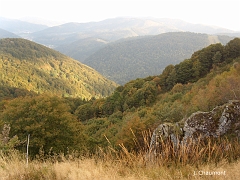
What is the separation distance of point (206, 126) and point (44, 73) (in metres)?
162

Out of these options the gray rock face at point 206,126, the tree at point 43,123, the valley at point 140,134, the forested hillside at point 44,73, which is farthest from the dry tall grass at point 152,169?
the forested hillside at point 44,73

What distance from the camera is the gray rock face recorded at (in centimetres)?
600

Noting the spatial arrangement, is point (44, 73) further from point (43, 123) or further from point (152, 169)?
point (152, 169)

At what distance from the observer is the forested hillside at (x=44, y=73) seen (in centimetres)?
13088

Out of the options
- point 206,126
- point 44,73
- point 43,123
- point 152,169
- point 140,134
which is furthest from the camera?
point 44,73

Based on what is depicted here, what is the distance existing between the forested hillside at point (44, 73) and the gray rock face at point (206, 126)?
122 metres

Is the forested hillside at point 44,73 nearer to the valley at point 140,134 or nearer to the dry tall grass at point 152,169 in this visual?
the valley at point 140,134

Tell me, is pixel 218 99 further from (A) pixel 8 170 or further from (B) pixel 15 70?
(B) pixel 15 70

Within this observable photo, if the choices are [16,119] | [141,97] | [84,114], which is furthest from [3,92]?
[16,119]

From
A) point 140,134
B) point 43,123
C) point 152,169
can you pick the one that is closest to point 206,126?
point 152,169

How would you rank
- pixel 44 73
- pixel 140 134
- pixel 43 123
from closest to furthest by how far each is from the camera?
pixel 43 123
pixel 140 134
pixel 44 73

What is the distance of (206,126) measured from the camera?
630cm

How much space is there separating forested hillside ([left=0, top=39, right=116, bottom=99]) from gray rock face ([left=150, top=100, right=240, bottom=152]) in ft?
400

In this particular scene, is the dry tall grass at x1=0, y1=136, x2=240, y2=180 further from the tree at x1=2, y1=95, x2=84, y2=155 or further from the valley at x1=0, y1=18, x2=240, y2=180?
the tree at x1=2, y1=95, x2=84, y2=155
